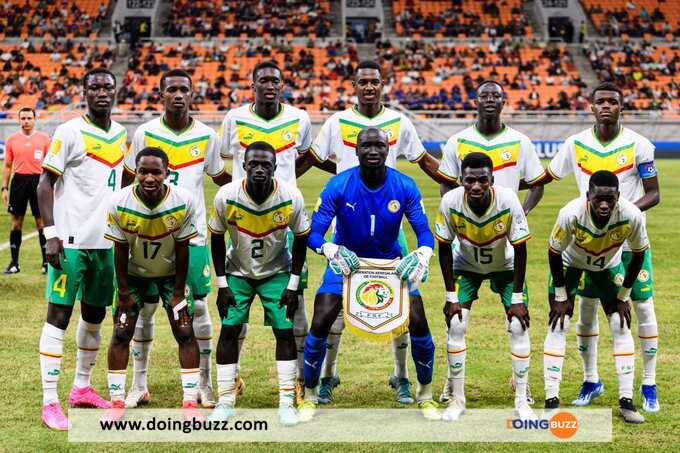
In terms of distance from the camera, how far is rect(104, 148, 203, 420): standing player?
607 cm

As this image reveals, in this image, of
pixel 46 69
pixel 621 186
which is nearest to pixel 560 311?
pixel 621 186

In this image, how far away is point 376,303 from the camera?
20.5 feet

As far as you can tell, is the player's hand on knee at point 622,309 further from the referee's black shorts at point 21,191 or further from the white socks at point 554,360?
the referee's black shorts at point 21,191

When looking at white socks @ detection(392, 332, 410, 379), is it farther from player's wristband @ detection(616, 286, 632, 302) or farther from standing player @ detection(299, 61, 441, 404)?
player's wristband @ detection(616, 286, 632, 302)

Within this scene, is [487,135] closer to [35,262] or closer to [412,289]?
[412,289]

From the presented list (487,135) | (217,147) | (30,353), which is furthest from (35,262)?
(487,135)

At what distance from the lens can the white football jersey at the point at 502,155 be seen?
7129mm

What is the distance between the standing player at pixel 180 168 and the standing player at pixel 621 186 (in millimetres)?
2790

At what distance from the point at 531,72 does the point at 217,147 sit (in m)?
39.0

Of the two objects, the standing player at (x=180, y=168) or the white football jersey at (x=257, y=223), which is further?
the standing player at (x=180, y=168)

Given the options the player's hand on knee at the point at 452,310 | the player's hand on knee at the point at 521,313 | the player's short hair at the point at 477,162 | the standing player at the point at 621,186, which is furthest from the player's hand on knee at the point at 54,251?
the standing player at the point at 621,186

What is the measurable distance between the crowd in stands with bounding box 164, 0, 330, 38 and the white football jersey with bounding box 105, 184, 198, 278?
42.3 metres

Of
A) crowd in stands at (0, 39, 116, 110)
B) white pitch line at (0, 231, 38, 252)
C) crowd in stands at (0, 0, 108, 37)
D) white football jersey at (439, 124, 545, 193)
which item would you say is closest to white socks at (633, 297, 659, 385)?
white football jersey at (439, 124, 545, 193)

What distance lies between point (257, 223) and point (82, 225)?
48.7 inches
